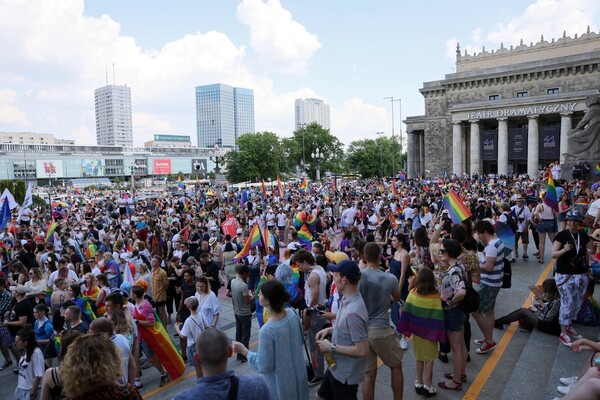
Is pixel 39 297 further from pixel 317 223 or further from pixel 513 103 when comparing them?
pixel 513 103

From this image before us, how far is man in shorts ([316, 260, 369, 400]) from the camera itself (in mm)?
3711

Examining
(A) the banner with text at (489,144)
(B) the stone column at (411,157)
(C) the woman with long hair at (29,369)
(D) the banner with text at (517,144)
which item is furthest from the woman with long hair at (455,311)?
(B) the stone column at (411,157)

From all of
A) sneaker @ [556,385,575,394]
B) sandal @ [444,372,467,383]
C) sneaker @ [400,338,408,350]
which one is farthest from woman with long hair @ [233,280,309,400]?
sneaker @ [400,338,408,350]

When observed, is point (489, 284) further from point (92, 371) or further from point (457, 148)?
point (457, 148)

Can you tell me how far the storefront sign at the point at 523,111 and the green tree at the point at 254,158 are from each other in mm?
37599

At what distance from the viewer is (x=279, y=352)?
3551mm

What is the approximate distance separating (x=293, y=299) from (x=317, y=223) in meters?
10.2

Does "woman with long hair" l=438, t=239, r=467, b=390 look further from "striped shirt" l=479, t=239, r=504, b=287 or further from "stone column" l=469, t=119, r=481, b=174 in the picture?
"stone column" l=469, t=119, r=481, b=174

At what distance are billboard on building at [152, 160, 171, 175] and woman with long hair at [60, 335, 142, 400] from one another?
144 m

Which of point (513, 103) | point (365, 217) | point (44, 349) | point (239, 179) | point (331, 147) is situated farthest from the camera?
point (331, 147)

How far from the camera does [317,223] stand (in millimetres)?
16297

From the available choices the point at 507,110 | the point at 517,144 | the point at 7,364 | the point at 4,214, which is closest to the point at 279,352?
the point at 7,364

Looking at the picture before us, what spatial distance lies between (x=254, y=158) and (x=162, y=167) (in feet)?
236

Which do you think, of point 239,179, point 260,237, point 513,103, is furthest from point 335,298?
point 239,179
